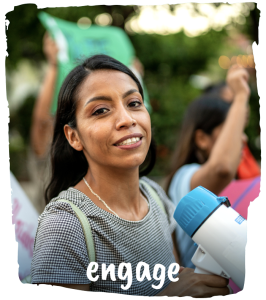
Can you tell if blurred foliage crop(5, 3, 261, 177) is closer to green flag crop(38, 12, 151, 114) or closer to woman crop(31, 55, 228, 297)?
green flag crop(38, 12, 151, 114)

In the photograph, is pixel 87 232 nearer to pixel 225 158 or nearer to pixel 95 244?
pixel 95 244

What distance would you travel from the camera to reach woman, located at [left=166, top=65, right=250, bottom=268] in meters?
1.26

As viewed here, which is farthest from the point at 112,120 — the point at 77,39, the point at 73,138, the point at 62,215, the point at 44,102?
the point at 44,102

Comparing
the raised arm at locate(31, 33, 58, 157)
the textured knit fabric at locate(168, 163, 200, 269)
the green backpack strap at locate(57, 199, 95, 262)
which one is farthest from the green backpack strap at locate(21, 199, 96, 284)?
the raised arm at locate(31, 33, 58, 157)

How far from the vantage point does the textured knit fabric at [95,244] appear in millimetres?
1017

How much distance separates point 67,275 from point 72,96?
1.84 feet

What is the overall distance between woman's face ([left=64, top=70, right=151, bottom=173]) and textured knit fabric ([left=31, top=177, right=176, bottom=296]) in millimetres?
178

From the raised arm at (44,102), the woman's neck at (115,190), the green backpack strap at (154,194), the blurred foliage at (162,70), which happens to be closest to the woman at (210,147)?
the green backpack strap at (154,194)


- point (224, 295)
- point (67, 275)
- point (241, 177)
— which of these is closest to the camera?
point (67, 275)

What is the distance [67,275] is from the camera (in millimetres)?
1019

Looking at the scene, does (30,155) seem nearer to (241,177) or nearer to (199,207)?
(241,177)

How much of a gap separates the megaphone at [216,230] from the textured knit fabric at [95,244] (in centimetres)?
15

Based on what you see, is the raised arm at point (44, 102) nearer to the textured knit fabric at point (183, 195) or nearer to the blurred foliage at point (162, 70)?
the blurred foliage at point (162, 70)

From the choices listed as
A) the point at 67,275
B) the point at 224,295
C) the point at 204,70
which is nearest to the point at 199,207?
the point at 224,295
